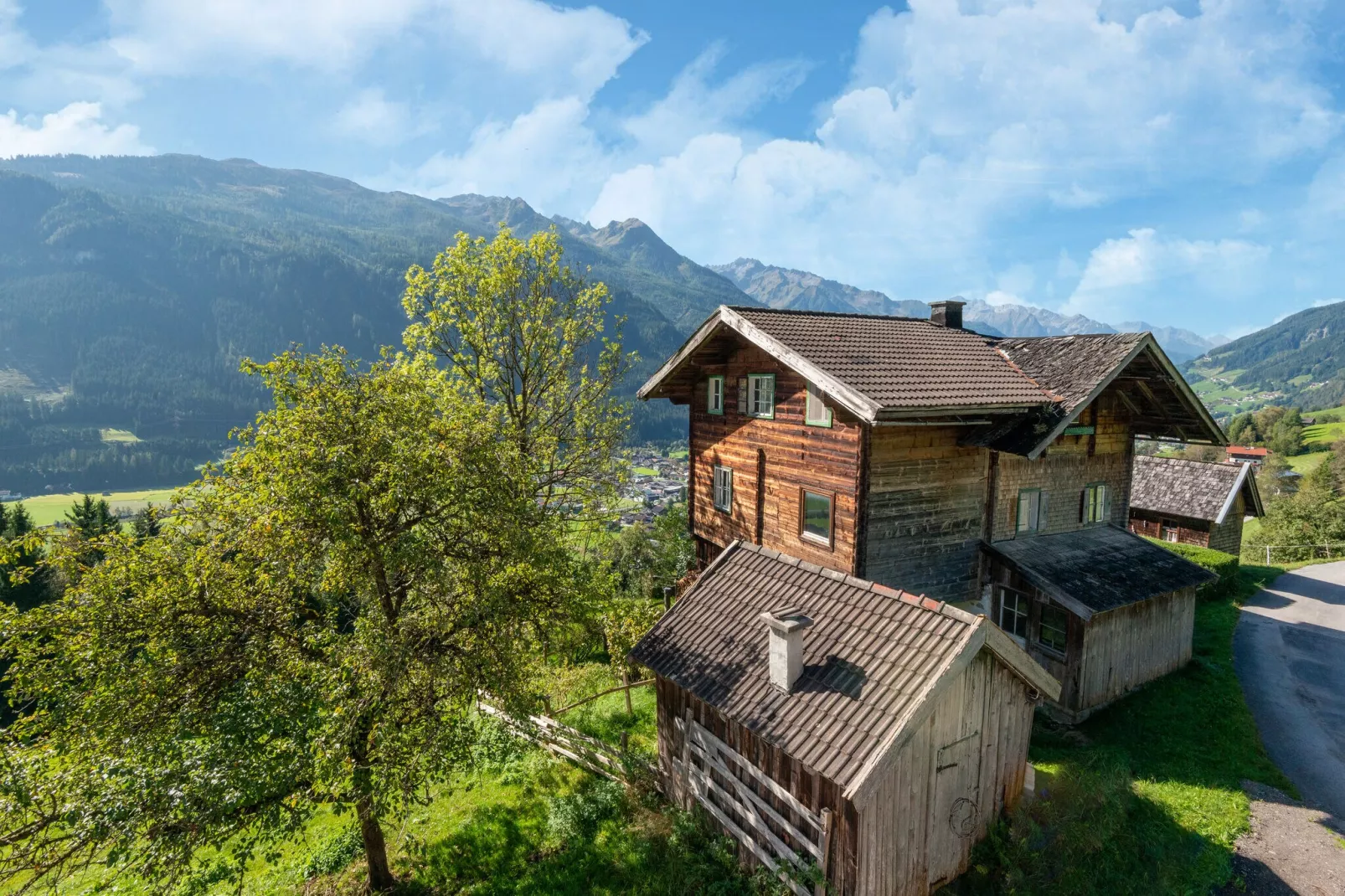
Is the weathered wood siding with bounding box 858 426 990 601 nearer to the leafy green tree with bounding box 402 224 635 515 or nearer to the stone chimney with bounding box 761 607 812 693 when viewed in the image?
the stone chimney with bounding box 761 607 812 693

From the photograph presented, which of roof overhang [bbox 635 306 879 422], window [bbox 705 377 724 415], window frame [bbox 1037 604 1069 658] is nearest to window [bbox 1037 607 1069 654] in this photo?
window frame [bbox 1037 604 1069 658]

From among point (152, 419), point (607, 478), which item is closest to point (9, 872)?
point (607, 478)

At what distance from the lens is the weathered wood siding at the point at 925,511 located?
49.0ft

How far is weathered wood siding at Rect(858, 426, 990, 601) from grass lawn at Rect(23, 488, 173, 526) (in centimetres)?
7832

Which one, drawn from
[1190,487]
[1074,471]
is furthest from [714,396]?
[1190,487]

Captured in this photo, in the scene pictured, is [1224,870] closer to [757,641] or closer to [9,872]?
[757,641]

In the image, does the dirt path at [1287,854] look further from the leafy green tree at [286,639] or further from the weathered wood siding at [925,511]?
the leafy green tree at [286,639]

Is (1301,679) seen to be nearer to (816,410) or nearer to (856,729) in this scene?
(816,410)

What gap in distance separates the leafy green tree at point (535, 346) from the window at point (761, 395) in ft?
20.5

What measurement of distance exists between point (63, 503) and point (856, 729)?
462 feet

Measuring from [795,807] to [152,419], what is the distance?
23668 cm

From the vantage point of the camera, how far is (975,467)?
640 inches

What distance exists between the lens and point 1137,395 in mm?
19031

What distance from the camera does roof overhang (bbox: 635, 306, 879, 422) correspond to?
13.8m
